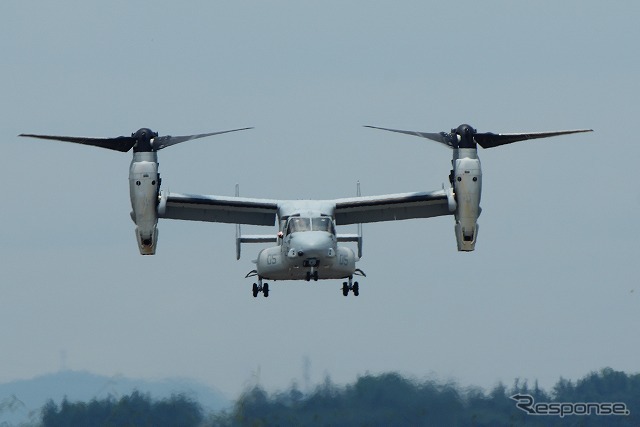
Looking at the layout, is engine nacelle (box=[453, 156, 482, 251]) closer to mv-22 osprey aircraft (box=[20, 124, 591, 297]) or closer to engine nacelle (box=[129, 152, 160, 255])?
mv-22 osprey aircraft (box=[20, 124, 591, 297])

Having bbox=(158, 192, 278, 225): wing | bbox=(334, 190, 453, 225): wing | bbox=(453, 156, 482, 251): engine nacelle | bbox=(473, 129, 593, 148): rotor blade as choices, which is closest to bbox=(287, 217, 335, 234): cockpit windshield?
bbox=(334, 190, 453, 225): wing

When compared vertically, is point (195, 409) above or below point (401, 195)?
below

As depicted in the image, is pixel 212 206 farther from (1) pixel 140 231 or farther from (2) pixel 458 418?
(2) pixel 458 418

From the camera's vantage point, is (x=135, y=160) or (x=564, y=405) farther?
(x=564, y=405)

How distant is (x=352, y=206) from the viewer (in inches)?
2414

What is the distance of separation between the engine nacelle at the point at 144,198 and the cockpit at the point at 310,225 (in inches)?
135

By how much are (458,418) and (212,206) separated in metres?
8.31

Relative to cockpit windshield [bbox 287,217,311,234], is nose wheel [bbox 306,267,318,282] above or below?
below

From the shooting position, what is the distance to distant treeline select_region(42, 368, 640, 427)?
6084 centimetres

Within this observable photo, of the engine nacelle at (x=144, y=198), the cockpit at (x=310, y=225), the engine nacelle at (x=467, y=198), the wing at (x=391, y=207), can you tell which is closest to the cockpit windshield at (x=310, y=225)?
the cockpit at (x=310, y=225)

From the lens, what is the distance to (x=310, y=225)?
58.2 metres

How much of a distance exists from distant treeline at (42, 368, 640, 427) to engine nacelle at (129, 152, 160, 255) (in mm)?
5576

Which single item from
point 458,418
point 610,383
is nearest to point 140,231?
point 458,418

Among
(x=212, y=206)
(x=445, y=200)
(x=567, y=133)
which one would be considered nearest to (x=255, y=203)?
(x=212, y=206)
